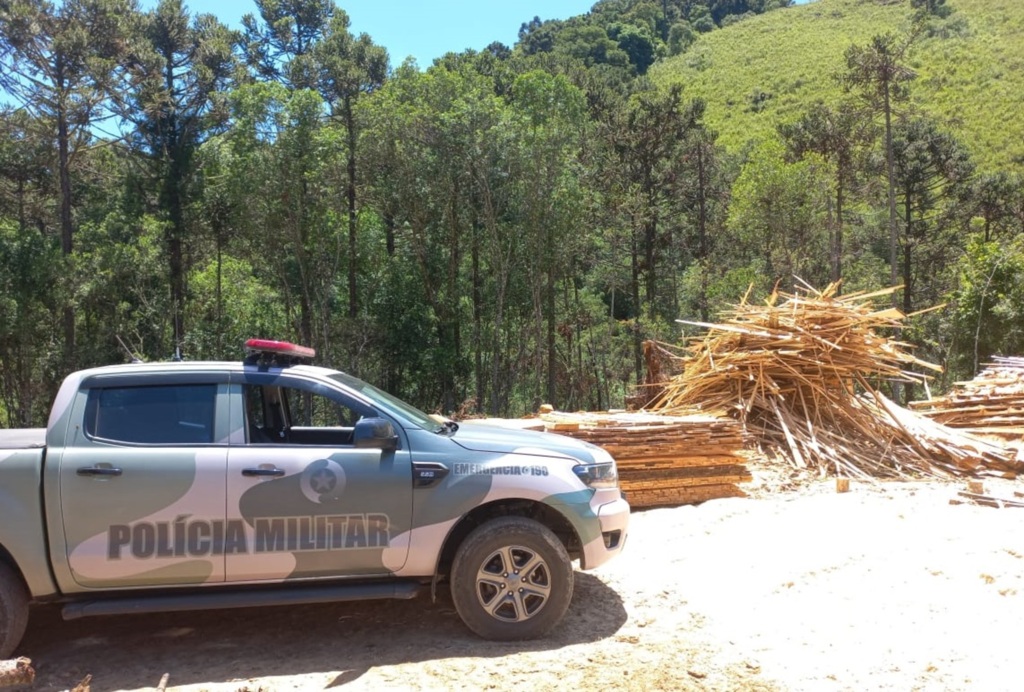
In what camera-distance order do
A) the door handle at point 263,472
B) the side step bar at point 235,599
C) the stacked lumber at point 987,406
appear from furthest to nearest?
the stacked lumber at point 987,406 → the door handle at point 263,472 → the side step bar at point 235,599

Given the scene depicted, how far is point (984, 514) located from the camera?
24.1ft

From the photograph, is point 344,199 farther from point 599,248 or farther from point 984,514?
point 984,514

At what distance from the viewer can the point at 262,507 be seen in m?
4.77

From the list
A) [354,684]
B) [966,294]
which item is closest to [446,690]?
[354,684]

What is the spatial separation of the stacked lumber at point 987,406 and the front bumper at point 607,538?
9.28m

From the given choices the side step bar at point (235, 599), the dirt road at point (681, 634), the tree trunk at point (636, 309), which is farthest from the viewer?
the tree trunk at point (636, 309)

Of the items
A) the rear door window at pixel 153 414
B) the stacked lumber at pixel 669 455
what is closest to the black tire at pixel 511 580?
the rear door window at pixel 153 414

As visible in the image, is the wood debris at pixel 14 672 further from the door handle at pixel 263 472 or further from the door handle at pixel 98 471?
the door handle at pixel 263 472

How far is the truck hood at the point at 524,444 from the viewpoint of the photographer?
203 inches

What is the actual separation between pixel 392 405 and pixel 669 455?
4332 mm

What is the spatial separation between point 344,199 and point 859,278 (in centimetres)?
2499

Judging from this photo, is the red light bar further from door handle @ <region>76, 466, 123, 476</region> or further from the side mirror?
door handle @ <region>76, 466, 123, 476</region>

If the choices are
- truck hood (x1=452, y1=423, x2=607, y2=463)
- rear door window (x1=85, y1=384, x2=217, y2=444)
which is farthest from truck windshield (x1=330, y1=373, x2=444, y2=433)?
rear door window (x1=85, y1=384, x2=217, y2=444)

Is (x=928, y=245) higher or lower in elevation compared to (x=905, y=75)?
lower
